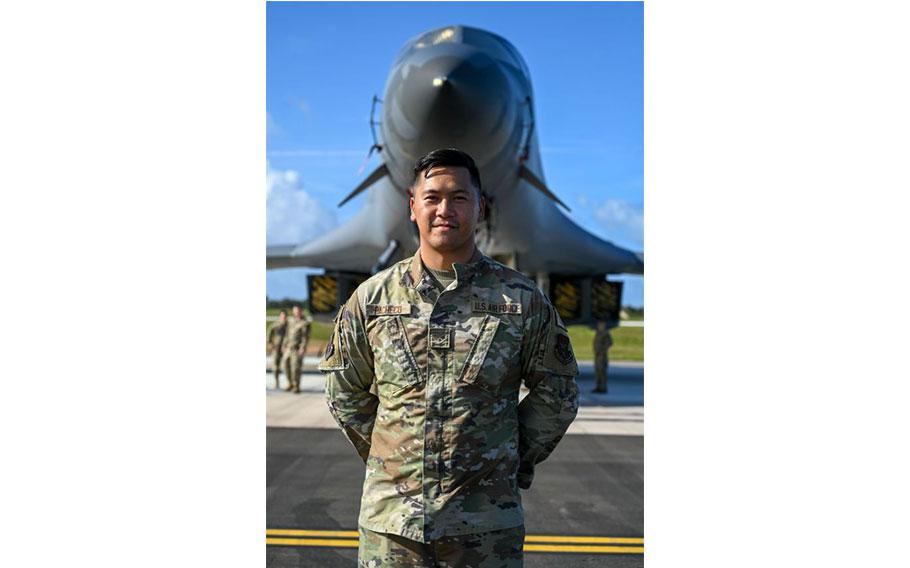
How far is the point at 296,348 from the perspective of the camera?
12.2 meters

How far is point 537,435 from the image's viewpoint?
219cm

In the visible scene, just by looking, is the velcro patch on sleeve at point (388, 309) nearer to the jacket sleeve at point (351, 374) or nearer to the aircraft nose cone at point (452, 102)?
the jacket sleeve at point (351, 374)

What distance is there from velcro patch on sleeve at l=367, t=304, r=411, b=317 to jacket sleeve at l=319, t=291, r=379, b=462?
5 cm

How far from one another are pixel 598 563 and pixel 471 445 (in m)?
2.28

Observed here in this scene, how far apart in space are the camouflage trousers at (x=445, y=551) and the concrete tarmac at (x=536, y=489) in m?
1.93

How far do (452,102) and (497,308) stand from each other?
5.26m

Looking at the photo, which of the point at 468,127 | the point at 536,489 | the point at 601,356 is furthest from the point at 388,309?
the point at 601,356

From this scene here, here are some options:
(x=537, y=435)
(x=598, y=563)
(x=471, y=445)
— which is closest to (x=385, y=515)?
(x=471, y=445)

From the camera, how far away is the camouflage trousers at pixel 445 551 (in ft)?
6.57

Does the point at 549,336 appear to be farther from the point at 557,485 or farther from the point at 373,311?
the point at 557,485

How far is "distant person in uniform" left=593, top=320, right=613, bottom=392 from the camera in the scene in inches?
485

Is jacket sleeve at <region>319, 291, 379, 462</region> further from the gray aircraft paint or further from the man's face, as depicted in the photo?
the gray aircraft paint

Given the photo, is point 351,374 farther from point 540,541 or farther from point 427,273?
point 540,541

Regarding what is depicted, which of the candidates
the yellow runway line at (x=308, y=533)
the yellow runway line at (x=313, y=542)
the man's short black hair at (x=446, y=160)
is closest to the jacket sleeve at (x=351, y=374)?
the man's short black hair at (x=446, y=160)
